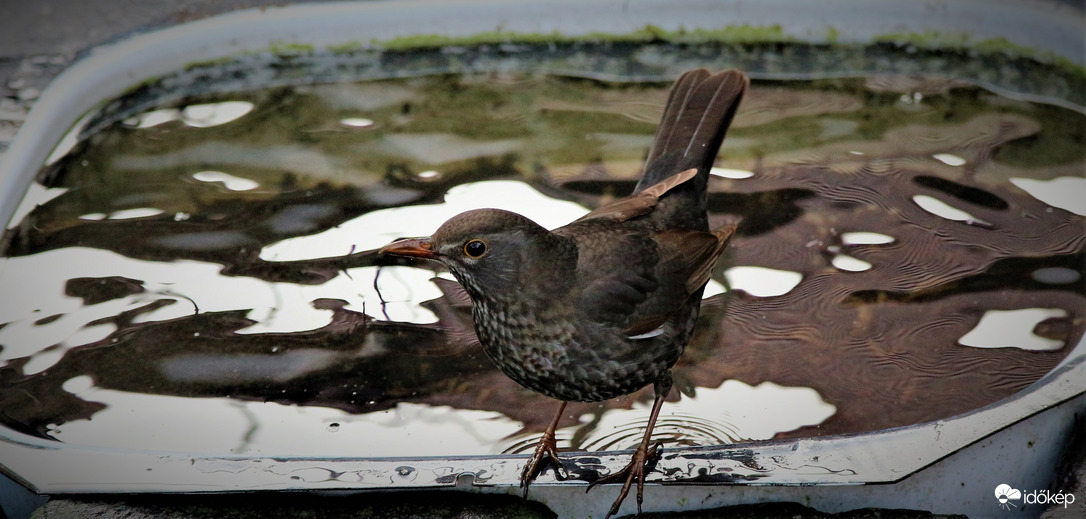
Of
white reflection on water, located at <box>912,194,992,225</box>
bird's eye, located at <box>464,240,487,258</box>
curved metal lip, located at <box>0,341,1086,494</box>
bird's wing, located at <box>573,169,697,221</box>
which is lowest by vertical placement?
curved metal lip, located at <box>0,341,1086,494</box>

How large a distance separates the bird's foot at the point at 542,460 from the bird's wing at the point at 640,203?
0.77 metres

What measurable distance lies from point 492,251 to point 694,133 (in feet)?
3.85

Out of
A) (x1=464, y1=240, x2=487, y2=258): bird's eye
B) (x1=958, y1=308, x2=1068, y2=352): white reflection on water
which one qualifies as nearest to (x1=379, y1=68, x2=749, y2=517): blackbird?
(x1=464, y1=240, x2=487, y2=258): bird's eye

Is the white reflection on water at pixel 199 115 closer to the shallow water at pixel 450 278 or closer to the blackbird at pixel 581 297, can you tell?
the shallow water at pixel 450 278

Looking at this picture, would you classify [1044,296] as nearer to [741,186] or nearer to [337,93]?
[741,186]

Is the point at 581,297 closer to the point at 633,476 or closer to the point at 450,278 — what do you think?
the point at 633,476

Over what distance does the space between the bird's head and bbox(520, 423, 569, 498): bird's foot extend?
1.65ft

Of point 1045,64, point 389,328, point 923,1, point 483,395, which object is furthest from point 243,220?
point 1045,64

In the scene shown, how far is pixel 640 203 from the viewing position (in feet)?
11.3

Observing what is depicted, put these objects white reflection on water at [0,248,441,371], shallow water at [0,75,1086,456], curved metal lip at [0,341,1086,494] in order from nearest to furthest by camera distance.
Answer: curved metal lip at [0,341,1086,494], shallow water at [0,75,1086,456], white reflection on water at [0,248,441,371]

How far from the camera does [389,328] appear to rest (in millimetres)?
3742

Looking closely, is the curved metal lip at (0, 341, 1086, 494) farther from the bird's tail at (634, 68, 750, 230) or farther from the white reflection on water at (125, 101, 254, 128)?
the white reflection on water at (125, 101, 254, 128)

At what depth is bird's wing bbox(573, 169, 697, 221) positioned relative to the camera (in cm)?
338

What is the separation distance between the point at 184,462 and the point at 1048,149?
407cm
